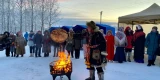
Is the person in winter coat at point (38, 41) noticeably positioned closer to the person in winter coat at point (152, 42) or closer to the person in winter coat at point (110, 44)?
the person in winter coat at point (110, 44)

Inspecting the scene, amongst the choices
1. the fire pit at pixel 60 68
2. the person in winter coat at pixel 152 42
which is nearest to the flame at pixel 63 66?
the fire pit at pixel 60 68

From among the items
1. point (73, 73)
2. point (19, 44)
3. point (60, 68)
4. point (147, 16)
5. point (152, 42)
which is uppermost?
point (147, 16)

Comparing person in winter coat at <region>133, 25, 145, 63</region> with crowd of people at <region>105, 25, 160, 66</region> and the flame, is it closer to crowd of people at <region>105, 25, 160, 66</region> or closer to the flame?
crowd of people at <region>105, 25, 160, 66</region>

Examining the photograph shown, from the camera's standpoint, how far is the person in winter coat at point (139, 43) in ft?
40.1

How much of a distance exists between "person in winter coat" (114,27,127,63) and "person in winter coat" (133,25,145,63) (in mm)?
646

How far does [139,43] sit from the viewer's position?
12328 millimetres

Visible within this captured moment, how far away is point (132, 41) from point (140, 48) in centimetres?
58

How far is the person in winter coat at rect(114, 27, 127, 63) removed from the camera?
39.5ft

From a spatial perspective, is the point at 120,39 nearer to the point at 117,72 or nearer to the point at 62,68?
the point at 117,72

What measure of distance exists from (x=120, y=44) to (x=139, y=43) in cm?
98

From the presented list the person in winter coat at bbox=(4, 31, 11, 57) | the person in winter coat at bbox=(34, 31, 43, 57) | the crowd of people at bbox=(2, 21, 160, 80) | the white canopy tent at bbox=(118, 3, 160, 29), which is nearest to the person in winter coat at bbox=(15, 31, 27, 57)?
the crowd of people at bbox=(2, 21, 160, 80)

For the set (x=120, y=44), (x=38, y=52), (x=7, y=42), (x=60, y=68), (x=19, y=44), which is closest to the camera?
(x=60, y=68)

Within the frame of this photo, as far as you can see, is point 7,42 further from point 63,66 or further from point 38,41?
point 63,66

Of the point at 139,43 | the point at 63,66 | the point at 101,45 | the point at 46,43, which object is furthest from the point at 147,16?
the point at 63,66
